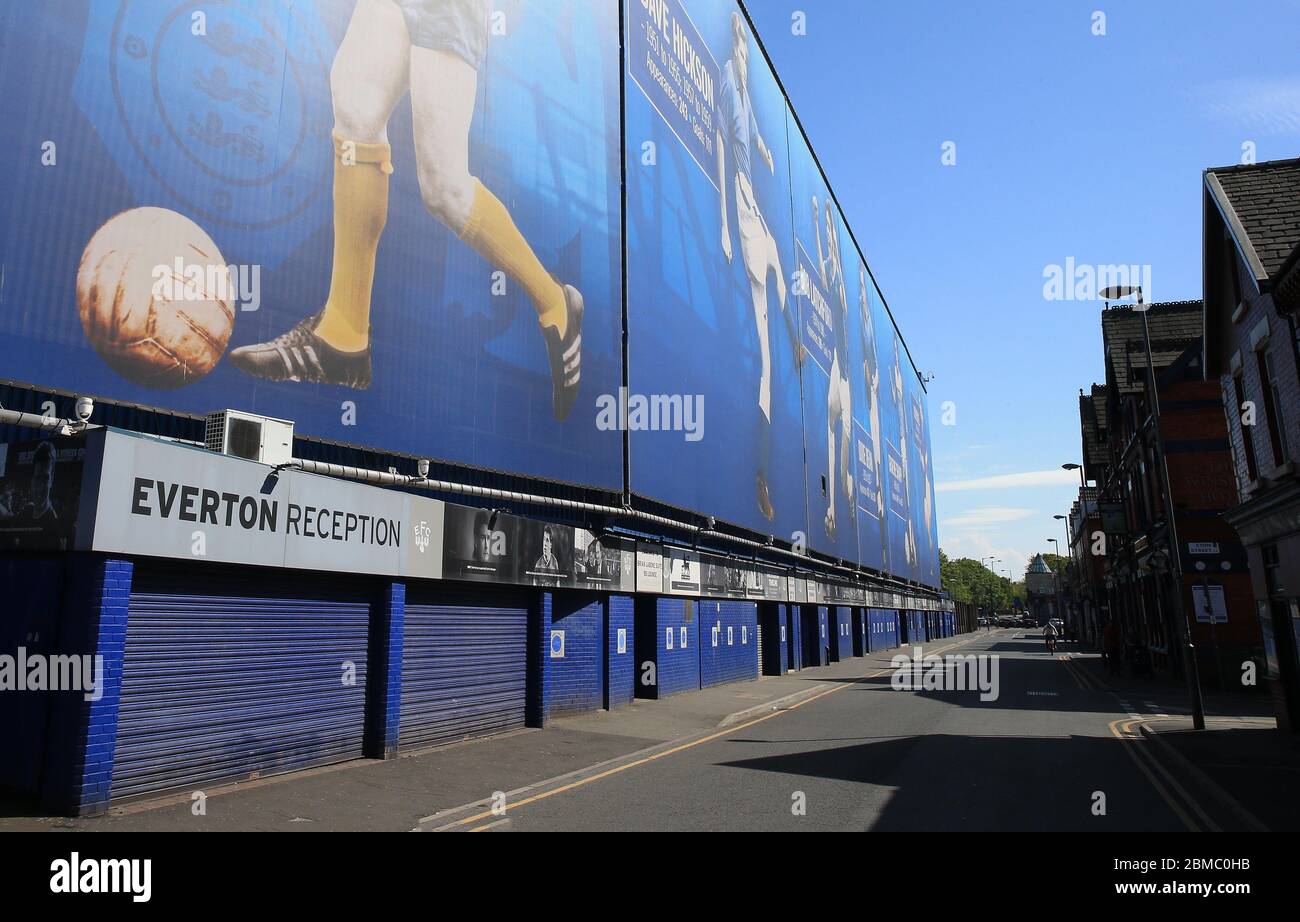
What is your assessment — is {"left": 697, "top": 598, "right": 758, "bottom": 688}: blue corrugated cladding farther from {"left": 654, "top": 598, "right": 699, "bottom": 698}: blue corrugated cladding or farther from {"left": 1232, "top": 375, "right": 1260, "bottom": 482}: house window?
{"left": 1232, "top": 375, "right": 1260, "bottom": 482}: house window

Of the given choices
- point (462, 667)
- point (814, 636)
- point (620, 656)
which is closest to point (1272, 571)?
point (620, 656)

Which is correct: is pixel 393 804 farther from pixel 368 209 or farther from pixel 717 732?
pixel 368 209

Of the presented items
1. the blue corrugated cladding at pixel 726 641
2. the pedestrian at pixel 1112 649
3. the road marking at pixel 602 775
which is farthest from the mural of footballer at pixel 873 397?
the road marking at pixel 602 775

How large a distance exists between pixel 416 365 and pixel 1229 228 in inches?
654

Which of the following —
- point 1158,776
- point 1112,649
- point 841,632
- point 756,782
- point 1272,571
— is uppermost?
point 1272,571

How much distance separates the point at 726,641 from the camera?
29391 millimetres

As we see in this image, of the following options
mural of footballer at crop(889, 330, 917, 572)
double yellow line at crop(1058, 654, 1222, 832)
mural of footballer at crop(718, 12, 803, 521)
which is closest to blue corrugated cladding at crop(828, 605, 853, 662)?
mural of footballer at crop(718, 12, 803, 521)

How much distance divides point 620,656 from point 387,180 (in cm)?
1287

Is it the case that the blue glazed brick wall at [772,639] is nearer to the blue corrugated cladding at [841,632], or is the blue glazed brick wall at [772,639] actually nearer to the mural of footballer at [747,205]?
the mural of footballer at [747,205]

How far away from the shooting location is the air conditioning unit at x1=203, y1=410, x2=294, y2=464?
10.9 metres

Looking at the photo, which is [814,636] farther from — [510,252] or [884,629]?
[510,252]

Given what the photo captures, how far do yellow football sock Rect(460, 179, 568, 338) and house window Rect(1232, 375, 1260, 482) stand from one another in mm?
15582
